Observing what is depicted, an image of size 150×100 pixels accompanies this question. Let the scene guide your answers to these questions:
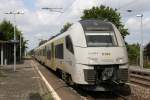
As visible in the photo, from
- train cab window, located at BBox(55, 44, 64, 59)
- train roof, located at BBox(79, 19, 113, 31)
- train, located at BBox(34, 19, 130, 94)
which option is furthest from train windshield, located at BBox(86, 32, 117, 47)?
train cab window, located at BBox(55, 44, 64, 59)

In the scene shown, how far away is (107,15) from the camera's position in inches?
2422

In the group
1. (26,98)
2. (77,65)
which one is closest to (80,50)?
(77,65)

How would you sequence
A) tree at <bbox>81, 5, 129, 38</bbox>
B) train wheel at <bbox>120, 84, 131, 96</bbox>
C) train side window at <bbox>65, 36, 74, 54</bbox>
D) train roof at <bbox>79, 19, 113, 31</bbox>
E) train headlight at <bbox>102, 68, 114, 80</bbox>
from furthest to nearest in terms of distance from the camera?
1. tree at <bbox>81, 5, 129, 38</bbox>
2. train side window at <bbox>65, 36, 74, 54</bbox>
3. train wheel at <bbox>120, 84, 131, 96</bbox>
4. train roof at <bbox>79, 19, 113, 31</bbox>
5. train headlight at <bbox>102, 68, 114, 80</bbox>

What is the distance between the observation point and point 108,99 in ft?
50.3

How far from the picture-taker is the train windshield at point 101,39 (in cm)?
1620

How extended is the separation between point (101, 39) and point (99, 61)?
132 centimetres

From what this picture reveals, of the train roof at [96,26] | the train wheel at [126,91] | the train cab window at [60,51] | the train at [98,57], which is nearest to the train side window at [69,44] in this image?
the train at [98,57]

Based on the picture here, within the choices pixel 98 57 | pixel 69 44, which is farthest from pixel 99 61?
pixel 69 44

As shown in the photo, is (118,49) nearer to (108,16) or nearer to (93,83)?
(93,83)

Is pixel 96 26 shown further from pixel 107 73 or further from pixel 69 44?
pixel 107 73

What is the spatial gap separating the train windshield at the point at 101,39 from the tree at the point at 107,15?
4278cm

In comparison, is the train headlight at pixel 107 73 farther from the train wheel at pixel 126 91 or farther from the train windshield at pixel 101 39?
the train wheel at pixel 126 91

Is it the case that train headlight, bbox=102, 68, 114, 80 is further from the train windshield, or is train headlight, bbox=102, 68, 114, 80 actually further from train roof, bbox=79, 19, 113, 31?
train roof, bbox=79, 19, 113, 31

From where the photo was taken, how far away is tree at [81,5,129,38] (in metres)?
59.5
